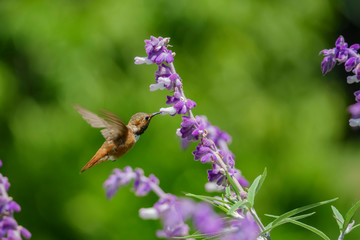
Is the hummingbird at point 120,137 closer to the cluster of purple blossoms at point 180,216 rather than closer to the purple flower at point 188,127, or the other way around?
A: the cluster of purple blossoms at point 180,216

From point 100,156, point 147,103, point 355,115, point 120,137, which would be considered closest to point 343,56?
point 355,115

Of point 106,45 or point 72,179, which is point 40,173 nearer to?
point 72,179

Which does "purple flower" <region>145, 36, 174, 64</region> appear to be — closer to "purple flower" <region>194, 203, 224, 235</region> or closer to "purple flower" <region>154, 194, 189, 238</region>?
"purple flower" <region>154, 194, 189, 238</region>

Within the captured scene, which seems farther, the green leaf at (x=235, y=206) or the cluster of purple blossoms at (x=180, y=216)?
the green leaf at (x=235, y=206)

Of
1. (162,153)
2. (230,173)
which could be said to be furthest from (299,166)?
(230,173)

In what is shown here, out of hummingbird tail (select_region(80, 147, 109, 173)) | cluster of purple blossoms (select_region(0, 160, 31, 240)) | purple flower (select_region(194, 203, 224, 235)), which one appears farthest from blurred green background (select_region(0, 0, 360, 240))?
purple flower (select_region(194, 203, 224, 235))

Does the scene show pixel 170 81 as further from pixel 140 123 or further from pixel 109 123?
pixel 140 123

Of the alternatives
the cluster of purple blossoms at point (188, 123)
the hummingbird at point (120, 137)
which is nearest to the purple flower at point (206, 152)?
the cluster of purple blossoms at point (188, 123)
